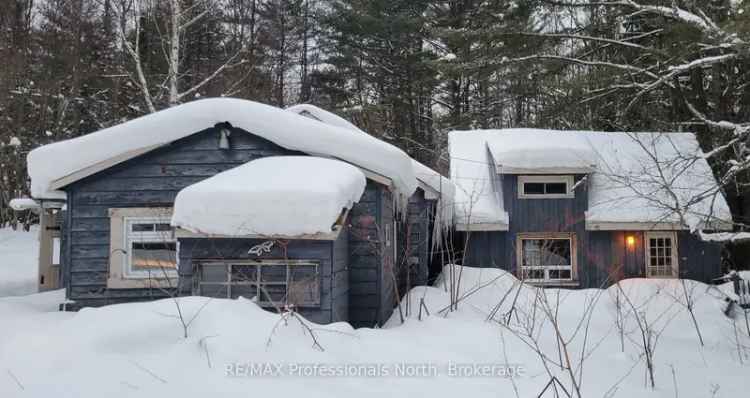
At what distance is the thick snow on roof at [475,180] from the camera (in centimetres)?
1380

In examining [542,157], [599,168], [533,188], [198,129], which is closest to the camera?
[198,129]

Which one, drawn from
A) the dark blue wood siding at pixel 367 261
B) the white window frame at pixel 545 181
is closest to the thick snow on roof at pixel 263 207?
the dark blue wood siding at pixel 367 261

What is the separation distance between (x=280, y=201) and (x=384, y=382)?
2350mm

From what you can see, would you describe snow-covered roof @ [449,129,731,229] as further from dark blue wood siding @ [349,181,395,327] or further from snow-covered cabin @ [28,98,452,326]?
snow-covered cabin @ [28,98,452,326]

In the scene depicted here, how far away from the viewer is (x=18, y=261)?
15703mm

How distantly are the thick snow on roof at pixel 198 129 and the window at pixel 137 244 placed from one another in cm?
92

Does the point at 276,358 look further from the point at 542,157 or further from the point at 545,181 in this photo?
Answer: the point at 545,181

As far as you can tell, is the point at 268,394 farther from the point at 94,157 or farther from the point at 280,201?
the point at 94,157

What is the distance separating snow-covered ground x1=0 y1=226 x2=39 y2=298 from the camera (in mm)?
12509

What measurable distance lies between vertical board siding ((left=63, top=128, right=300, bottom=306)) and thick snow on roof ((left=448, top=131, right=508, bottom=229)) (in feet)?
20.6

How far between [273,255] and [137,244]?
9.68ft

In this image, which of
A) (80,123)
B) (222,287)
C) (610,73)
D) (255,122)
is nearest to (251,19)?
(80,123)

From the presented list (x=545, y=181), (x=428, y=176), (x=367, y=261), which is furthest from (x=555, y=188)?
(x=367, y=261)

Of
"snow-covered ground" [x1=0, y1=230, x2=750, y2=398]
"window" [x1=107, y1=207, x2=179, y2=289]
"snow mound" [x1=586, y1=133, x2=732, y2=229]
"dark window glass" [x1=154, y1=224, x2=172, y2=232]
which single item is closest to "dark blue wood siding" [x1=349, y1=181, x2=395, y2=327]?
"snow-covered ground" [x1=0, y1=230, x2=750, y2=398]
